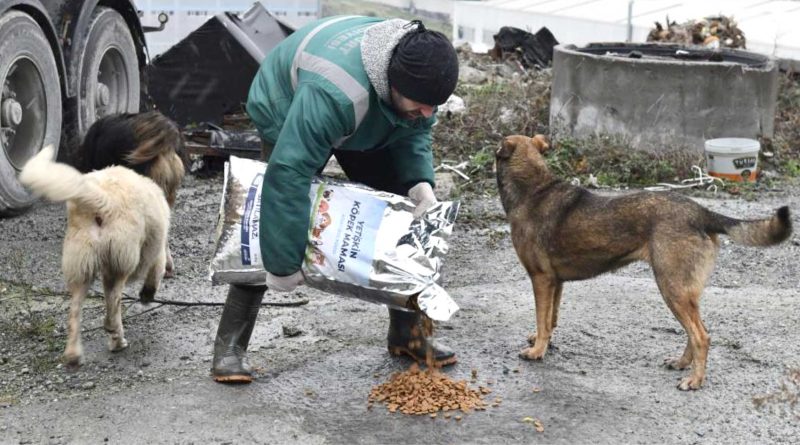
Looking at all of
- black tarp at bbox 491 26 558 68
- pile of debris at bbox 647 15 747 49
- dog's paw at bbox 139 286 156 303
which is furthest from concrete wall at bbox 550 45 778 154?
dog's paw at bbox 139 286 156 303

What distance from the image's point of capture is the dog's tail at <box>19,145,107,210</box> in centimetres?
443

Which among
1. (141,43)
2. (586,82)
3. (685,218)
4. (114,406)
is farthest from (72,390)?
(586,82)

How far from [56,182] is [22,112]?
346cm

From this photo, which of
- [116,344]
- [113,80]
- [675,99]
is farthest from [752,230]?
[113,80]

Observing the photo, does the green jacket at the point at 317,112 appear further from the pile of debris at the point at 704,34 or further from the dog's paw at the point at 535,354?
the pile of debris at the point at 704,34

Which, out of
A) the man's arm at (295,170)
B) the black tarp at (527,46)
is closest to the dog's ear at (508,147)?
the man's arm at (295,170)

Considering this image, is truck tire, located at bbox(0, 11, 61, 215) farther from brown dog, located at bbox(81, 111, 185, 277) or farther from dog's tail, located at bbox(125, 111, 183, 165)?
dog's tail, located at bbox(125, 111, 183, 165)

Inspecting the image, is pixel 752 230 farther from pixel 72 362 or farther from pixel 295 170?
pixel 72 362

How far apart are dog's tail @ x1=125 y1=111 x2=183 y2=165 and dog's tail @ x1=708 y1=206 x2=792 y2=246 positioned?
9.43 ft

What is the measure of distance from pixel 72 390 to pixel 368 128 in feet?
6.13

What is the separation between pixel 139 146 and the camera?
17.7ft

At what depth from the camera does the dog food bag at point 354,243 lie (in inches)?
170

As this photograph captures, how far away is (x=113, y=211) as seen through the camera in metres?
4.86

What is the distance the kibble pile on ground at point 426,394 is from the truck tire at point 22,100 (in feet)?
→ 12.8
